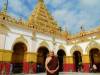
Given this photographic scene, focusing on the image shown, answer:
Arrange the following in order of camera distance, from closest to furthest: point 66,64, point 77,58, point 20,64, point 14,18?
point 14,18 < point 20,64 < point 66,64 < point 77,58

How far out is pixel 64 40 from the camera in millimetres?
18250

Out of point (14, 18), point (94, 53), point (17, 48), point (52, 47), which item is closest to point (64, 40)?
point (52, 47)

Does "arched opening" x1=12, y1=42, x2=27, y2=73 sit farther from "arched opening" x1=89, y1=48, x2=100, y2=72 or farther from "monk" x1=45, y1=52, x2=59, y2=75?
"monk" x1=45, y1=52, x2=59, y2=75

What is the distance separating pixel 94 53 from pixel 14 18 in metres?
10.9

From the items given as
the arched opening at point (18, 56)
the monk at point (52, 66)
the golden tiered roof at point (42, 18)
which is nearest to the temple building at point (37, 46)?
the arched opening at point (18, 56)

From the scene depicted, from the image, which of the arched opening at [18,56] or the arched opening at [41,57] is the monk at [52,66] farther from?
the arched opening at [41,57]

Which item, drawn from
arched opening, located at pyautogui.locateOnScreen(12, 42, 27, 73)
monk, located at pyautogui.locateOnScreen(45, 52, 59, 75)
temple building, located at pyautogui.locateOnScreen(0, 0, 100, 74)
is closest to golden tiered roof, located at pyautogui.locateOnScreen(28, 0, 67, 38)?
temple building, located at pyautogui.locateOnScreen(0, 0, 100, 74)

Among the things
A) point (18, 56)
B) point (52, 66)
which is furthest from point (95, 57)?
point (52, 66)

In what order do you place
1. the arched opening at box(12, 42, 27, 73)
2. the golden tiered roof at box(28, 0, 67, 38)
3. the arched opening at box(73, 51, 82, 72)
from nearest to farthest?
1. the arched opening at box(12, 42, 27, 73)
2. the arched opening at box(73, 51, 82, 72)
3. the golden tiered roof at box(28, 0, 67, 38)

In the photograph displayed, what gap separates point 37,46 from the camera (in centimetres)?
1505

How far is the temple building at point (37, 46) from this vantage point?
41.7 ft

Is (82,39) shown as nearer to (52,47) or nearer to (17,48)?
(52,47)

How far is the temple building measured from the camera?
12.7 metres

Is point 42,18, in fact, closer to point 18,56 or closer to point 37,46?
point 37,46
